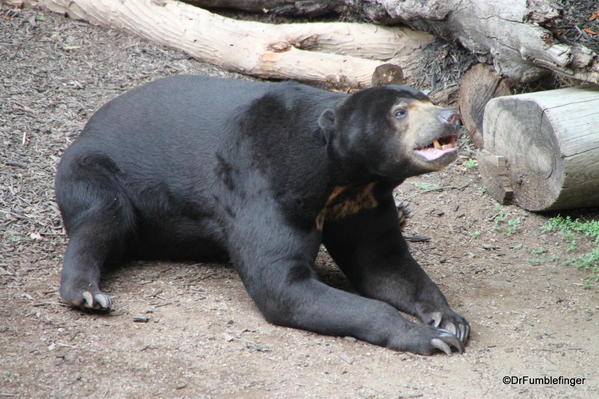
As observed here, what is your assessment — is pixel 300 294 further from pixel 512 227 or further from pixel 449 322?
pixel 512 227

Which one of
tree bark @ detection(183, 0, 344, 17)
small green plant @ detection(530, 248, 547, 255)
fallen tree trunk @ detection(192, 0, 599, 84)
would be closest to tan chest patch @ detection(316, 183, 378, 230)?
small green plant @ detection(530, 248, 547, 255)

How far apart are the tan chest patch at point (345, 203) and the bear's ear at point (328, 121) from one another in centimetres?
40

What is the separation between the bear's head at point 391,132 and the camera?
5.22m

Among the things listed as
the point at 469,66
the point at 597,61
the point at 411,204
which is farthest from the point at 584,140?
the point at 469,66

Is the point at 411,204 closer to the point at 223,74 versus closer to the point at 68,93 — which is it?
the point at 223,74

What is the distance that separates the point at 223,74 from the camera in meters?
9.44

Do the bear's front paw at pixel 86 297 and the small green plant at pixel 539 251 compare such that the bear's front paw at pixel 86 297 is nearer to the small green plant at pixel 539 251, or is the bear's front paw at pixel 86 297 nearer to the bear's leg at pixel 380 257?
the bear's leg at pixel 380 257

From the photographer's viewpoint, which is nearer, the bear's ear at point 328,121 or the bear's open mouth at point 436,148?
the bear's open mouth at point 436,148

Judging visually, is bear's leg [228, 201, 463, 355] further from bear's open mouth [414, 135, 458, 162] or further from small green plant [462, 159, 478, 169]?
small green plant [462, 159, 478, 169]

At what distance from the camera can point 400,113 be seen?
17.6 ft

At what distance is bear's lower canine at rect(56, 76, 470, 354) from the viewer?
5301mm

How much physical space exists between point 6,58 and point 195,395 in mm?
5729

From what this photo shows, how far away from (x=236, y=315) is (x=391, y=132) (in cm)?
156

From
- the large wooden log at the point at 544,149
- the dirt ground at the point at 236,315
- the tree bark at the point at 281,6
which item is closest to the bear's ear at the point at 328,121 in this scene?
the dirt ground at the point at 236,315
